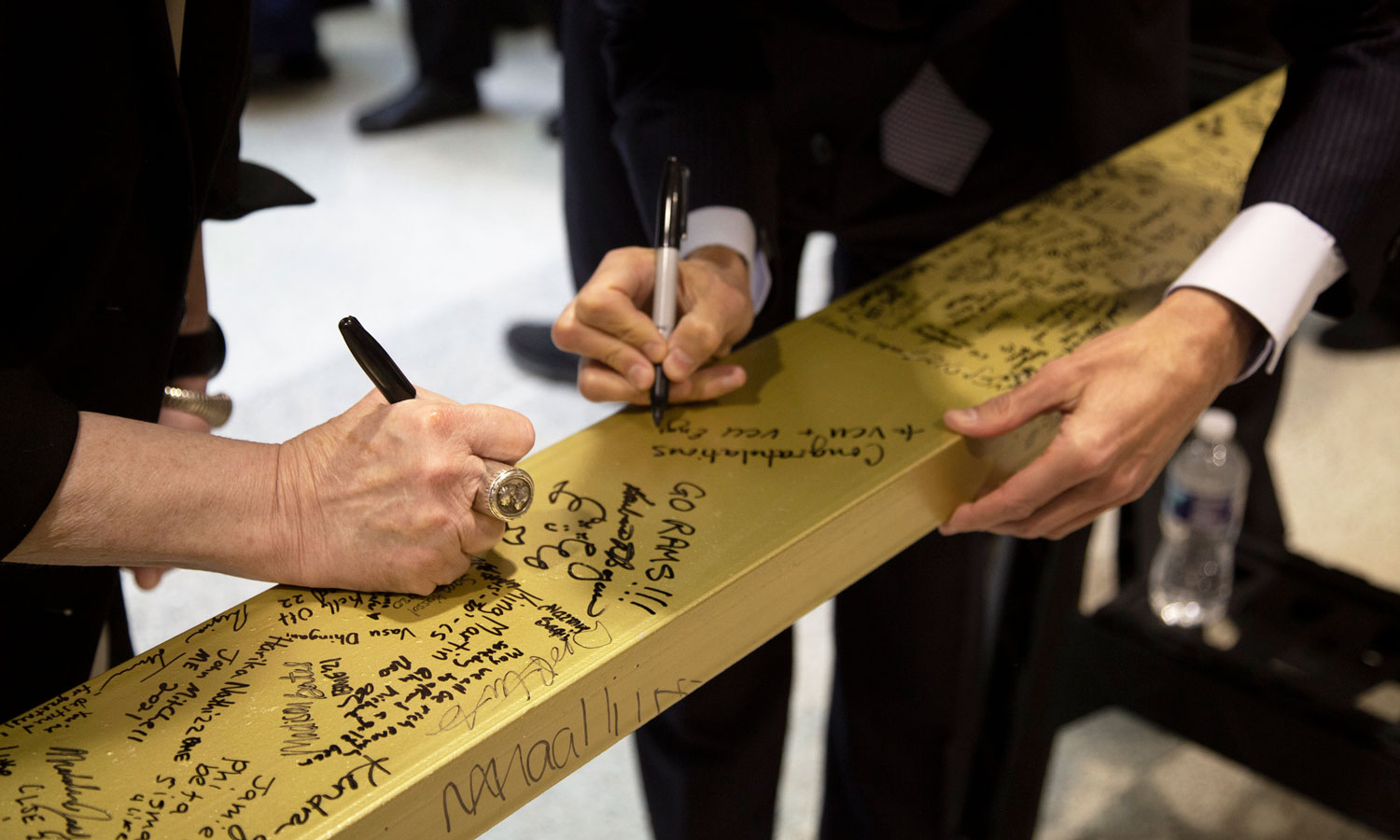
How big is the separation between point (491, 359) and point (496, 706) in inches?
86.9

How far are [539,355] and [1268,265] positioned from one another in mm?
1969

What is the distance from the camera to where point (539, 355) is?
276 centimetres

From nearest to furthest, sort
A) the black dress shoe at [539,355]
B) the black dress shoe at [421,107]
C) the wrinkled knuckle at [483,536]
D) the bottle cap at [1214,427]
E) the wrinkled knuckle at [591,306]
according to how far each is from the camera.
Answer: the wrinkled knuckle at [483,536] → the wrinkled knuckle at [591,306] → the bottle cap at [1214,427] → the black dress shoe at [539,355] → the black dress shoe at [421,107]

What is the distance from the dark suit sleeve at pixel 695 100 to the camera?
1.09m

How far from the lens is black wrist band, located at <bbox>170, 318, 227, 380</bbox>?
105 centimetres

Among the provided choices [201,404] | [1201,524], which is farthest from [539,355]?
[201,404]

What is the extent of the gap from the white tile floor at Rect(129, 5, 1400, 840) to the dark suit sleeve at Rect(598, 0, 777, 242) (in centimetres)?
103

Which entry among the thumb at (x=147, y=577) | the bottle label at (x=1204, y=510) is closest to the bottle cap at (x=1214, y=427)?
the bottle label at (x=1204, y=510)

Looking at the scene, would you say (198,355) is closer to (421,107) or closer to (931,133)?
(931,133)

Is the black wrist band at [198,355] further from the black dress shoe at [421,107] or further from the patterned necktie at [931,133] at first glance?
the black dress shoe at [421,107]

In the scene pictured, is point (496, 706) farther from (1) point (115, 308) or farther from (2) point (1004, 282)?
(2) point (1004, 282)

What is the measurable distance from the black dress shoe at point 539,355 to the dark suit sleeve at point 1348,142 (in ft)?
5.92

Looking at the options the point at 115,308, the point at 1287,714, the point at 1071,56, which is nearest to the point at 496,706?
the point at 115,308

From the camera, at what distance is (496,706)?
67 cm
